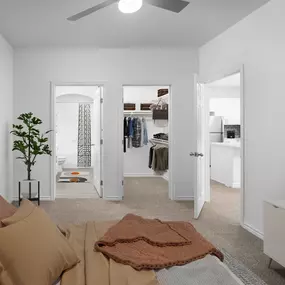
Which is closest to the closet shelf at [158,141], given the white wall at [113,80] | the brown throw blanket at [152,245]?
the white wall at [113,80]

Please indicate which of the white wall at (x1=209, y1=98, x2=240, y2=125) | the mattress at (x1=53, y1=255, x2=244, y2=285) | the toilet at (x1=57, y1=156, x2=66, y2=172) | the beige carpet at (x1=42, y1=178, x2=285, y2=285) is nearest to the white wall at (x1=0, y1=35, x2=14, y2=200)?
the beige carpet at (x1=42, y1=178, x2=285, y2=285)

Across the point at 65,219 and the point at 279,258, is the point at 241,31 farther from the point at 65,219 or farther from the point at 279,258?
the point at 65,219

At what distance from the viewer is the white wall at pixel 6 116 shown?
4.86 meters

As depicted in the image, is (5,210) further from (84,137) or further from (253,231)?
(84,137)

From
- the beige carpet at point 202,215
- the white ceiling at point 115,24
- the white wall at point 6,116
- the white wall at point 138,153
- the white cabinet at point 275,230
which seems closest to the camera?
the white cabinet at point 275,230

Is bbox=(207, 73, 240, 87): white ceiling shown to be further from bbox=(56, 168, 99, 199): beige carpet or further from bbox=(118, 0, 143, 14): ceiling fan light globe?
bbox=(118, 0, 143, 14): ceiling fan light globe

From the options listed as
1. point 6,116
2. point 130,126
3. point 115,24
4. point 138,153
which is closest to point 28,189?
point 6,116

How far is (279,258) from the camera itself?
2545 mm

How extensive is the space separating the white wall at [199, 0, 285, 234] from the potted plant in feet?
9.79

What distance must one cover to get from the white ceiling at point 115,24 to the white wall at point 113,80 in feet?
0.77

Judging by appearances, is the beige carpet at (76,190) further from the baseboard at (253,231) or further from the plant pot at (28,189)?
the baseboard at (253,231)

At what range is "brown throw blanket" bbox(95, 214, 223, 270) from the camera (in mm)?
1756

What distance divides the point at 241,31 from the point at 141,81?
1.99 metres

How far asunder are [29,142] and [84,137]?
536cm
